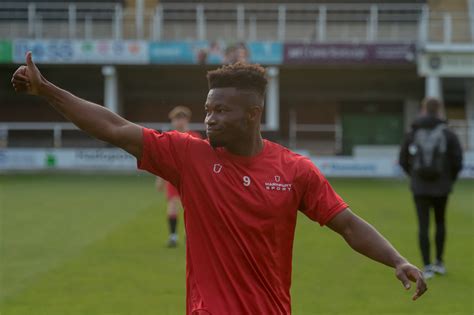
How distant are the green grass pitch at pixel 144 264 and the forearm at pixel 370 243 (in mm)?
3709

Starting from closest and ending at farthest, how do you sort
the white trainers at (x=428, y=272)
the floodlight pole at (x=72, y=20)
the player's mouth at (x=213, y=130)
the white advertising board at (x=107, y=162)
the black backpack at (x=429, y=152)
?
1. the player's mouth at (x=213, y=130)
2. the white trainers at (x=428, y=272)
3. the black backpack at (x=429, y=152)
4. the white advertising board at (x=107, y=162)
5. the floodlight pole at (x=72, y=20)

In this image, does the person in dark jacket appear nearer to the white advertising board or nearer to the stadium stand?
the white advertising board

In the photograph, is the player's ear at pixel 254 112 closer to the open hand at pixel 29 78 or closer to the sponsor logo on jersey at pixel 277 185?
the sponsor logo on jersey at pixel 277 185

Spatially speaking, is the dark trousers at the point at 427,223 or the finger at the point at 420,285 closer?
the finger at the point at 420,285

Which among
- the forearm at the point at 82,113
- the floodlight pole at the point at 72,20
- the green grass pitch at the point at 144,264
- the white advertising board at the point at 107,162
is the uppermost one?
the floodlight pole at the point at 72,20

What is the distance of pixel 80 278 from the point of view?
29.0 feet

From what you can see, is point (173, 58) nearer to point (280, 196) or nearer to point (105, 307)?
point (105, 307)

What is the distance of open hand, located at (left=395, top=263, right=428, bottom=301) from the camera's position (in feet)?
11.5

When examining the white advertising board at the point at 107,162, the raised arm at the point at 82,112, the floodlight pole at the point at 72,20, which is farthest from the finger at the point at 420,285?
the floodlight pole at the point at 72,20

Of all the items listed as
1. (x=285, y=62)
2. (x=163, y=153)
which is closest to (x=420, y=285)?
(x=163, y=153)

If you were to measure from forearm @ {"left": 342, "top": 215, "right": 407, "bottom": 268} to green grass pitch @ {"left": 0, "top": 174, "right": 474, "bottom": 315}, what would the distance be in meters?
3.71

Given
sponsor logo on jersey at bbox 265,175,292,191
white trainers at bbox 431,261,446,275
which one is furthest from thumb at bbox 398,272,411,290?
white trainers at bbox 431,261,446,275

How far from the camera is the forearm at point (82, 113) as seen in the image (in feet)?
11.6

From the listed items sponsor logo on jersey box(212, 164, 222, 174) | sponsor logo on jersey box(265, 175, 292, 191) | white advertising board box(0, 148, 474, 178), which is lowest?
white advertising board box(0, 148, 474, 178)
